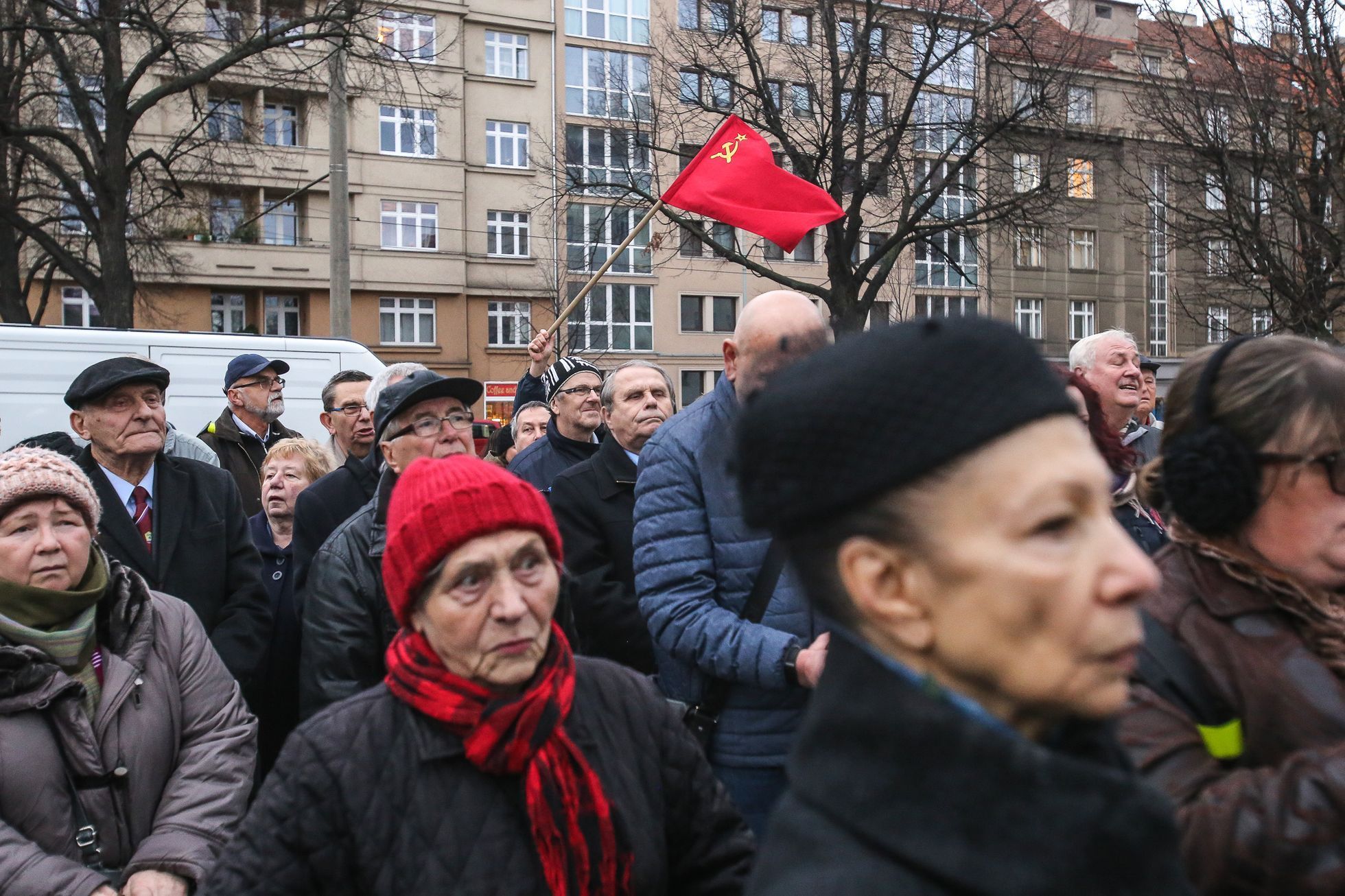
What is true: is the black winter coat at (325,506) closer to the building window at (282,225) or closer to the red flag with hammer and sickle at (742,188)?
the red flag with hammer and sickle at (742,188)

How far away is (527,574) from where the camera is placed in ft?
7.45

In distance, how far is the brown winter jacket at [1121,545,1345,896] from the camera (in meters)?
1.40

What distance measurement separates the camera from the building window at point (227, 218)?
33.2 m

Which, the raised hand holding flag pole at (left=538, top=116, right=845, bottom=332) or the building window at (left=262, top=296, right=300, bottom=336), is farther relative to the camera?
the building window at (left=262, top=296, right=300, bottom=336)

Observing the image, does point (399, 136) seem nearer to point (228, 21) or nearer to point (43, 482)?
point (228, 21)

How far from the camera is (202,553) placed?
14.0 ft

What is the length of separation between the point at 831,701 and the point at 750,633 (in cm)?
185

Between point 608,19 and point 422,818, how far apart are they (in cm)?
4068

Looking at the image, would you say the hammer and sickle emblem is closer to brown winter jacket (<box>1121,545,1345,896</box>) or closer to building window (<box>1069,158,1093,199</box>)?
brown winter jacket (<box>1121,545,1345,896</box>)

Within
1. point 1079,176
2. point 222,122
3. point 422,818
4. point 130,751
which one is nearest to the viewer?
point 422,818

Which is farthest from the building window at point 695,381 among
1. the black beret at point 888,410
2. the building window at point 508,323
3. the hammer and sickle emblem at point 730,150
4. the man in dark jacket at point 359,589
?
the black beret at point 888,410

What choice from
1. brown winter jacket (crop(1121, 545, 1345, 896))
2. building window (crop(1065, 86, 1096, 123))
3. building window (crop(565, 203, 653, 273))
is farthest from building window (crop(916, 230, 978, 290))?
brown winter jacket (crop(1121, 545, 1345, 896))

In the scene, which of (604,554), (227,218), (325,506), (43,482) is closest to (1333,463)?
(604,554)

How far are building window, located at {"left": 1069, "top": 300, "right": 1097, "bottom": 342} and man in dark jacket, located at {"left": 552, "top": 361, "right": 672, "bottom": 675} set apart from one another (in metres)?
37.3
